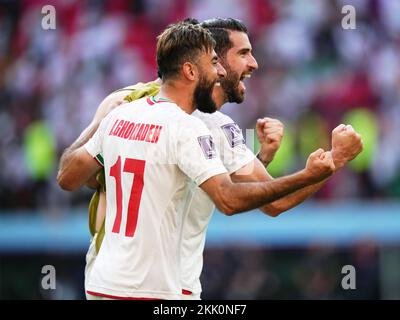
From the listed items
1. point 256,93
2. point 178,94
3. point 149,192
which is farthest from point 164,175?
point 256,93

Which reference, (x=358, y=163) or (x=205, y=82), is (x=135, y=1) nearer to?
(x=358, y=163)

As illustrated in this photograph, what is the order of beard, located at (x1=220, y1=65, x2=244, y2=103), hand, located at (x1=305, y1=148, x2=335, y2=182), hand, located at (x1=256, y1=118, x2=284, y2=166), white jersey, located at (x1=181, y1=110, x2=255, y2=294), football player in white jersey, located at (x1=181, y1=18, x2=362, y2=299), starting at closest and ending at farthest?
hand, located at (x1=305, y1=148, x2=335, y2=182) → football player in white jersey, located at (x1=181, y1=18, x2=362, y2=299) → white jersey, located at (x1=181, y1=110, x2=255, y2=294) → hand, located at (x1=256, y1=118, x2=284, y2=166) → beard, located at (x1=220, y1=65, x2=244, y2=103)

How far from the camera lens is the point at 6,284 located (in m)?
11.9

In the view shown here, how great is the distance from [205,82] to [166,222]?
715 mm

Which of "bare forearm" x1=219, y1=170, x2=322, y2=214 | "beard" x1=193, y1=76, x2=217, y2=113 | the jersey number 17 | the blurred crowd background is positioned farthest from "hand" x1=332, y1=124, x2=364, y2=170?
the blurred crowd background

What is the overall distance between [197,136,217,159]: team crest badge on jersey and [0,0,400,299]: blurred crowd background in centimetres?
664

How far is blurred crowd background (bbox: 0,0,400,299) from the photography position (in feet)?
37.3

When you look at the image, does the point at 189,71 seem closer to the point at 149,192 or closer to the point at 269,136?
the point at 149,192

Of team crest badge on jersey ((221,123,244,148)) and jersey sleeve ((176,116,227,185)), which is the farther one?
team crest badge on jersey ((221,123,244,148))

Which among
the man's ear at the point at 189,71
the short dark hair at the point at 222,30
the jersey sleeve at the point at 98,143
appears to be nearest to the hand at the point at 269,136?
the short dark hair at the point at 222,30

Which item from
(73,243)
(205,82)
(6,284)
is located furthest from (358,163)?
(205,82)

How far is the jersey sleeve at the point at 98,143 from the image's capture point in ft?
16.4

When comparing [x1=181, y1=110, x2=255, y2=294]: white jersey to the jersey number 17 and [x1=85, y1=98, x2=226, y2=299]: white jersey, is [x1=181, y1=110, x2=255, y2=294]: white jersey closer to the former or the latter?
[x1=85, y1=98, x2=226, y2=299]: white jersey

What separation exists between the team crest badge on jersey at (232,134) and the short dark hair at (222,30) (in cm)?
53
